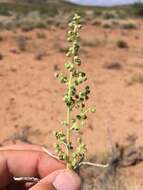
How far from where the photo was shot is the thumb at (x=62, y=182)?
2.05 meters

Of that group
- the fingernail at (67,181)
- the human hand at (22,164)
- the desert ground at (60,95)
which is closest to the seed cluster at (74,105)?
the fingernail at (67,181)

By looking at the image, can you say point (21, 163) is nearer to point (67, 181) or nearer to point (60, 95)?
point (67, 181)

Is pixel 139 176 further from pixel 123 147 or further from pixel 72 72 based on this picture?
pixel 72 72

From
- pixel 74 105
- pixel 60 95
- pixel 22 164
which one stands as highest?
pixel 74 105

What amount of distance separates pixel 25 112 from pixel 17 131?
1423 mm

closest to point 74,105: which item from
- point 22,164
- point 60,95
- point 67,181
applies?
point 67,181

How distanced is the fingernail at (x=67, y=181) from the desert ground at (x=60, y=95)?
5199 millimetres

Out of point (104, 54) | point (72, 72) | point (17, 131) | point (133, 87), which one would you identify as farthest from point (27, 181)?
point (104, 54)

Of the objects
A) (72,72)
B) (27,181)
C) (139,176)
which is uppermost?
(72,72)

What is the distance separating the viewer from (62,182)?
2051 millimetres

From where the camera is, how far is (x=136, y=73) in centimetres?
1738

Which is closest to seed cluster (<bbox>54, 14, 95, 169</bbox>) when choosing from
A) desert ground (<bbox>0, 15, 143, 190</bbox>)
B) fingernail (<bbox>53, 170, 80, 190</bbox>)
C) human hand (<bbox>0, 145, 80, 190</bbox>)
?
fingernail (<bbox>53, 170, 80, 190</bbox>)

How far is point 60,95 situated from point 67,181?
41.8ft

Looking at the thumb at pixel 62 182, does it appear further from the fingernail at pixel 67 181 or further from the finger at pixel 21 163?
the finger at pixel 21 163
